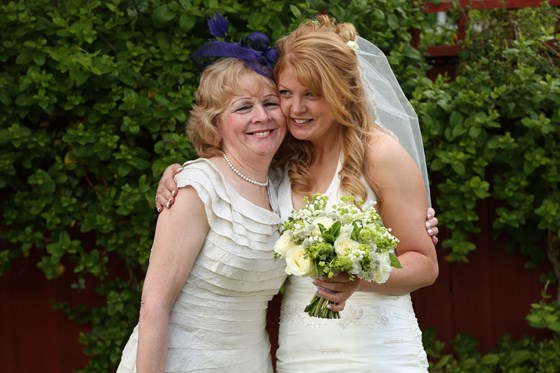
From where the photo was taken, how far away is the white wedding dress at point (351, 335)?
3717 millimetres

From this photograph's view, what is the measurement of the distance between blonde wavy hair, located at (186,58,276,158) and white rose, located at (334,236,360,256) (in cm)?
77

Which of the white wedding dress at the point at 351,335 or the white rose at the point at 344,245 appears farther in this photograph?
the white wedding dress at the point at 351,335

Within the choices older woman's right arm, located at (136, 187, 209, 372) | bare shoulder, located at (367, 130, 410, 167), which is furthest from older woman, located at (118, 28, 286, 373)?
bare shoulder, located at (367, 130, 410, 167)

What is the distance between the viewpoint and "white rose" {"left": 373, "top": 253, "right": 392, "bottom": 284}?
3180 mm

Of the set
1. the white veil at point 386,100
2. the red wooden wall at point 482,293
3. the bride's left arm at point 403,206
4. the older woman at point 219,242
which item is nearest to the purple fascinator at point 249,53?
the older woman at point 219,242

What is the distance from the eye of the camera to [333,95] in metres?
3.63

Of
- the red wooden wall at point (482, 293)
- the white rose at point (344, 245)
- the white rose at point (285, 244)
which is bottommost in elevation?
the red wooden wall at point (482, 293)

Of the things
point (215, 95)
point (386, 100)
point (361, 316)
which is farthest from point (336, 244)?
point (386, 100)

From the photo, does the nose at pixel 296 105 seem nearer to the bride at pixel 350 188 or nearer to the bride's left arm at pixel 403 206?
the bride at pixel 350 188

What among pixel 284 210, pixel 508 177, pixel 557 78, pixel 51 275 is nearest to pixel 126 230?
pixel 51 275

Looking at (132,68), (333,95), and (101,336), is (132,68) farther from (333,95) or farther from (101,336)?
(333,95)

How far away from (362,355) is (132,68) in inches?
83.6

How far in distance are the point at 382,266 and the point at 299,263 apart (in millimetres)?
256

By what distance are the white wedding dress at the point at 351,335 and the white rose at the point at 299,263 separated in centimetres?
56
